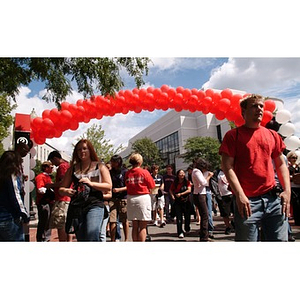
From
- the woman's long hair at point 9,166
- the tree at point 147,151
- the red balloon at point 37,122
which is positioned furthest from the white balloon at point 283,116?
the tree at point 147,151

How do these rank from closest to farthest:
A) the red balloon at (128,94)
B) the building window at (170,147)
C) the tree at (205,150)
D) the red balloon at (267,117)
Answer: the red balloon at (267,117) → the red balloon at (128,94) → the tree at (205,150) → the building window at (170,147)

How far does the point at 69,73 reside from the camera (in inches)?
224

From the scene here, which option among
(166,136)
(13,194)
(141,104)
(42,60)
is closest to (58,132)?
(141,104)

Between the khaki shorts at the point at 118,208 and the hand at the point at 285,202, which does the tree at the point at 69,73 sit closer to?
the khaki shorts at the point at 118,208

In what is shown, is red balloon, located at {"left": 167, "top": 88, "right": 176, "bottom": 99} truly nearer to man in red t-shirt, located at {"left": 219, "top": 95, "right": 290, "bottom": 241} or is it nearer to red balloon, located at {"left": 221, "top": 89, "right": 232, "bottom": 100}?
red balloon, located at {"left": 221, "top": 89, "right": 232, "bottom": 100}

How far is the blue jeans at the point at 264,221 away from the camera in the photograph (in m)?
2.64

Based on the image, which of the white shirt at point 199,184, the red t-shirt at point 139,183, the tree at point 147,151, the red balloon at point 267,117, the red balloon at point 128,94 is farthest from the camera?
the tree at point 147,151

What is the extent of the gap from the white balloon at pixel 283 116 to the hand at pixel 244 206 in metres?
6.34

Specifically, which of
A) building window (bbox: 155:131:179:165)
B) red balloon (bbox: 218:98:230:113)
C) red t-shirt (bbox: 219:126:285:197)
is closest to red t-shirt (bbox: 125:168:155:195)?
red t-shirt (bbox: 219:126:285:197)

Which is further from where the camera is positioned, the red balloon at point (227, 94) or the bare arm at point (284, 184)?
the red balloon at point (227, 94)

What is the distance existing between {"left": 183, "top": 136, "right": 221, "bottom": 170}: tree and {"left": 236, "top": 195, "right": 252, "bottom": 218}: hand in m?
38.0

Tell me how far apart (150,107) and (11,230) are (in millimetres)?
5568

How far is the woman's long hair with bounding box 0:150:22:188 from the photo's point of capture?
3.53 meters

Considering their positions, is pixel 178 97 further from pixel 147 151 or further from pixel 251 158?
pixel 147 151
